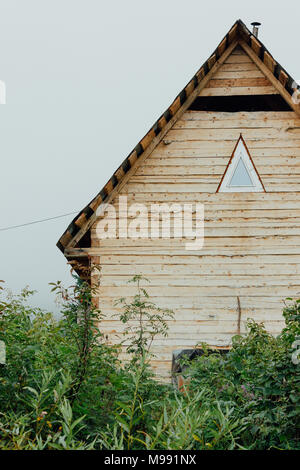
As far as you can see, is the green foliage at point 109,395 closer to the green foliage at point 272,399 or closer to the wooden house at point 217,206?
the green foliage at point 272,399

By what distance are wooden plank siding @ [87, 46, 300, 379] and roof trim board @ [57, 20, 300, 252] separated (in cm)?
19

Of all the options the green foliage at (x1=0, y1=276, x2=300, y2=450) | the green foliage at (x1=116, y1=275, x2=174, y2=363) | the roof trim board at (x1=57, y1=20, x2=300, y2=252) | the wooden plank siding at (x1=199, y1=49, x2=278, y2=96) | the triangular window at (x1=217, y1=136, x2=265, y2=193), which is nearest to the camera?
the green foliage at (x1=0, y1=276, x2=300, y2=450)

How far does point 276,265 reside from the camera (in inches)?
395

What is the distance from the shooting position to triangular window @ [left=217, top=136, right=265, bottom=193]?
10297 millimetres

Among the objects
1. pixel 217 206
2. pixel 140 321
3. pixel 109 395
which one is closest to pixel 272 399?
pixel 109 395

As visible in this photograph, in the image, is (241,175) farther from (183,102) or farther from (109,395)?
(109,395)

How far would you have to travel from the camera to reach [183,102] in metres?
10.4

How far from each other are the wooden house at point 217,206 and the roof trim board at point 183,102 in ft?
0.08

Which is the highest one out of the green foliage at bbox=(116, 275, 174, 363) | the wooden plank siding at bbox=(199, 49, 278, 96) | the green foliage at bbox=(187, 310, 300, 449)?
the wooden plank siding at bbox=(199, 49, 278, 96)

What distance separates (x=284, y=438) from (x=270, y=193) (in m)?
6.93

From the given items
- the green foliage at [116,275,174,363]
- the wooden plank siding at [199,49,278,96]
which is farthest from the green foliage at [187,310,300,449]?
the wooden plank siding at [199,49,278,96]

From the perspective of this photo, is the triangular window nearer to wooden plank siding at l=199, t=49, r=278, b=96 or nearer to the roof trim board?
wooden plank siding at l=199, t=49, r=278, b=96

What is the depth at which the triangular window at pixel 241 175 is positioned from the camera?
10.3 m
